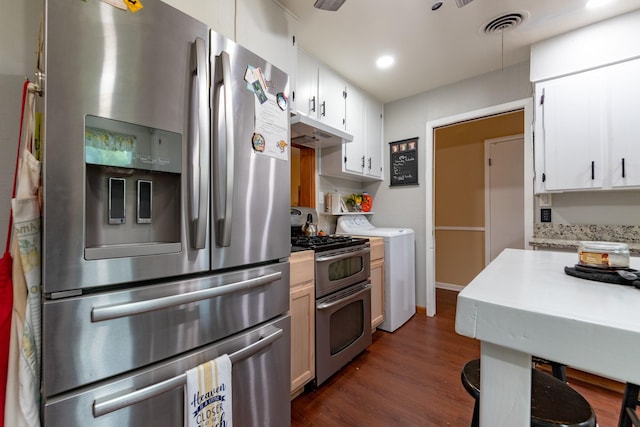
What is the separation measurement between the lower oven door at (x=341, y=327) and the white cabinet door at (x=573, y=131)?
70.0 inches

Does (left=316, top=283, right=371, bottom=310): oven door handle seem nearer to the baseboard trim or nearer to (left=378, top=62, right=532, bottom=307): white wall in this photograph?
(left=378, top=62, right=532, bottom=307): white wall

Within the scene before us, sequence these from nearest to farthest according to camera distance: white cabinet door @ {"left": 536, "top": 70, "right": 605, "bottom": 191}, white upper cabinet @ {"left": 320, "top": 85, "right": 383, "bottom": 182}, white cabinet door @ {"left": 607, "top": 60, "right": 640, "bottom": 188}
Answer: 1. white cabinet door @ {"left": 607, "top": 60, "right": 640, "bottom": 188}
2. white cabinet door @ {"left": 536, "top": 70, "right": 605, "bottom": 191}
3. white upper cabinet @ {"left": 320, "top": 85, "right": 383, "bottom": 182}

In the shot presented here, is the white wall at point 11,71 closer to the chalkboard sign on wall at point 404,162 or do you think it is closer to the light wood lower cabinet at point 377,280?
the light wood lower cabinet at point 377,280

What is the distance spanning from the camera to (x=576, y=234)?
7.23 feet

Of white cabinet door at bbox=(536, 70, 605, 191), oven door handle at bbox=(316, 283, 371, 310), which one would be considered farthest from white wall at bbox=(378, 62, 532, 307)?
oven door handle at bbox=(316, 283, 371, 310)

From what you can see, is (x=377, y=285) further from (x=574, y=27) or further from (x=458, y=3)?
(x=574, y=27)

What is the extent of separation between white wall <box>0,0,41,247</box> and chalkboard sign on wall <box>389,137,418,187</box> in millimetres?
3000

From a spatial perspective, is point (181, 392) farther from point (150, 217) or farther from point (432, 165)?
point (432, 165)

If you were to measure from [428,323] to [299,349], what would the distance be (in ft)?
5.83

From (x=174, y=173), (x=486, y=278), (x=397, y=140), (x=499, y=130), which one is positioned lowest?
(x=486, y=278)

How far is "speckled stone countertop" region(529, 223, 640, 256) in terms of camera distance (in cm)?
201

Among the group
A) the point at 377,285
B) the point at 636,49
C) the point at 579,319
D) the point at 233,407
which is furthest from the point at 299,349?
the point at 636,49

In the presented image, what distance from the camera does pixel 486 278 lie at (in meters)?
0.72

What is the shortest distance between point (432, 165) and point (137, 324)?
9.76 feet
